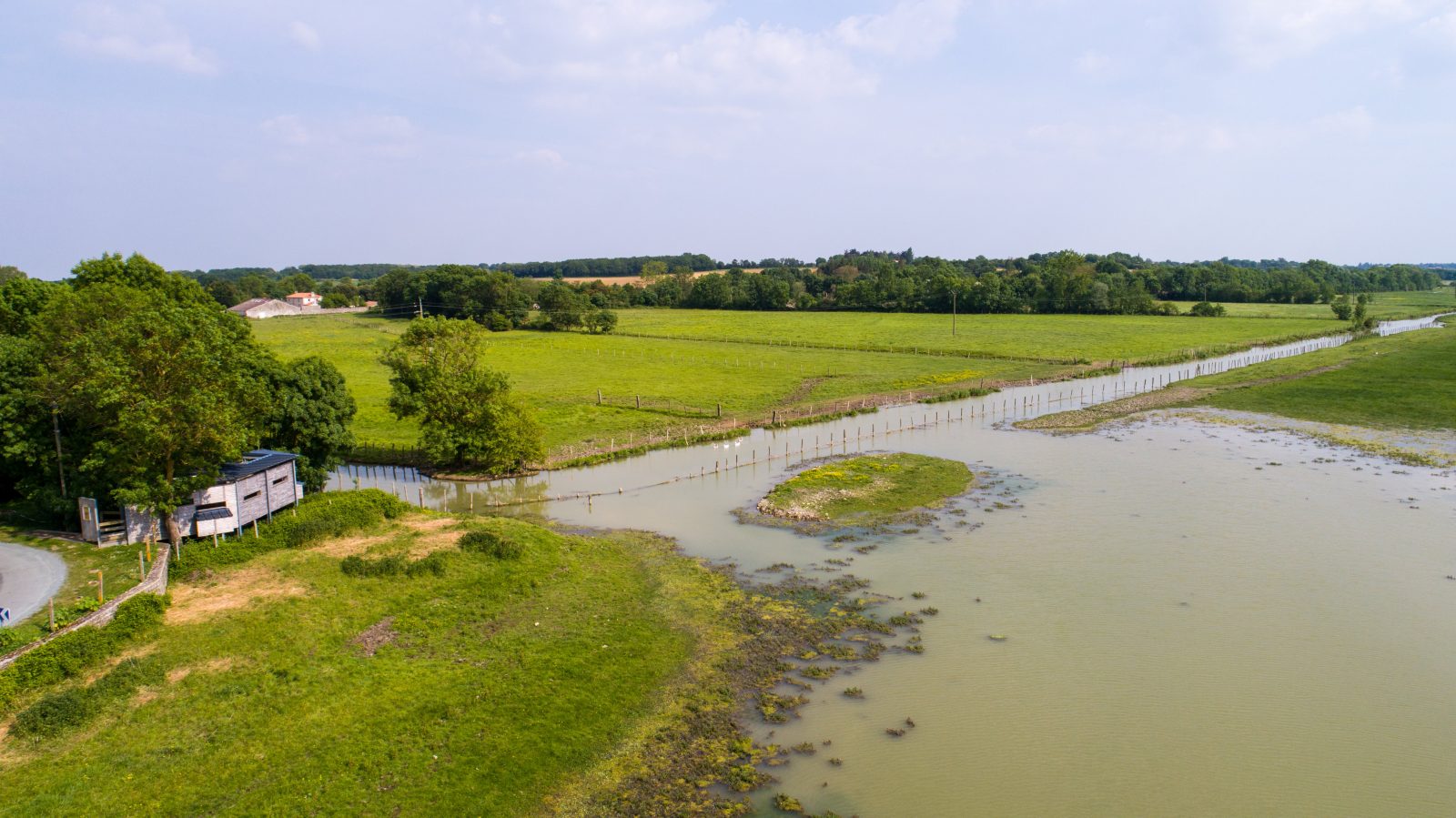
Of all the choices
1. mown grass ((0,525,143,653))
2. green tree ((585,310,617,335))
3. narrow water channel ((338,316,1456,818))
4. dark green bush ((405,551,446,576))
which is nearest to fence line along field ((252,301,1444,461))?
green tree ((585,310,617,335))

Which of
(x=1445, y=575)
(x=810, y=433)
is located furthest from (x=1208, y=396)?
(x=1445, y=575)

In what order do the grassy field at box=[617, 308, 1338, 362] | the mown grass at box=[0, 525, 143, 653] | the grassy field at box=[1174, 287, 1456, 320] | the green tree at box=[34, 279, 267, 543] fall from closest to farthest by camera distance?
1. the mown grass at box=[0, 525, 143, 653]
2. the green tree at box=[34, 279, 267, 543]
3. the grassy field at box=[617, 308, 1338, 362]
4. the grassy field at box=[1174, 287, 1456, 320]

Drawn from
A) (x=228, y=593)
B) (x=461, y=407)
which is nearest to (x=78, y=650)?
(x=228, y=593)

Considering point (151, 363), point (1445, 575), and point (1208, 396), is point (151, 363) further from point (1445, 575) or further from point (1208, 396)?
point (1208, 396)

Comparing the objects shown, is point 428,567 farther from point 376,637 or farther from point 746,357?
point 746,357

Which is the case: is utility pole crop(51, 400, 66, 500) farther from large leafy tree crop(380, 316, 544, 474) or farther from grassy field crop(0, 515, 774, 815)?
large leafy tree crop(380, 316, 544, 474)

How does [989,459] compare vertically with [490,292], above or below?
below

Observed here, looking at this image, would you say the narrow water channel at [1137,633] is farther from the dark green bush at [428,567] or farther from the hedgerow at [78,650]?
the hedgerow at [78,650]
